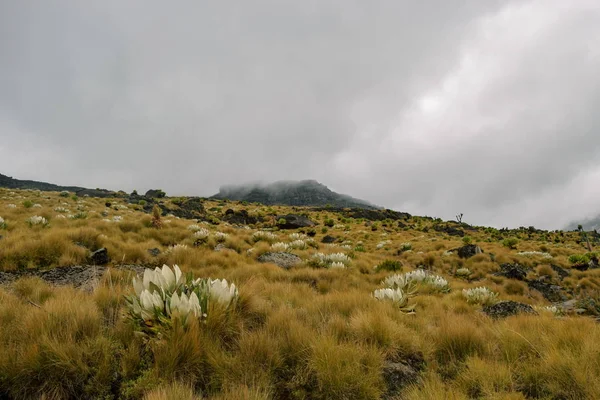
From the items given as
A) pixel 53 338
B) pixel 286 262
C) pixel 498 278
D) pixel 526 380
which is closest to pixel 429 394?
pixel 526 380

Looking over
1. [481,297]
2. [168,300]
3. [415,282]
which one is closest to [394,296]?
[415,282]

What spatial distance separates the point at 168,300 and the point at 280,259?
5883mm

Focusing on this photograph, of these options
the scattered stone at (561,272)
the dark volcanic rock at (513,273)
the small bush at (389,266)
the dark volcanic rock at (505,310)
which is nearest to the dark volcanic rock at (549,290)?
the dark volcanic rock at (513,273)

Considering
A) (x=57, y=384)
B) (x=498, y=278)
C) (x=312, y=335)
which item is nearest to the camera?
(x=57, y=384)

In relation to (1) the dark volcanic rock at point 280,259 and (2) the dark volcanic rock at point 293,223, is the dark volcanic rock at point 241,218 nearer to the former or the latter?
(2) the dark volcanic rock at point 293,223

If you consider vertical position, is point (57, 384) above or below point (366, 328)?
below

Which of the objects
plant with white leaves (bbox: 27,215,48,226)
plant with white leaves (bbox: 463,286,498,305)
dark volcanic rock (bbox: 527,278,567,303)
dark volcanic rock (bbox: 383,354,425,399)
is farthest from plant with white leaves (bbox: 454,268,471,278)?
plant with white leaves (bbox: 27,215,48,226)

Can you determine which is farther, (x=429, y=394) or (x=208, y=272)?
(x=208, y=272)

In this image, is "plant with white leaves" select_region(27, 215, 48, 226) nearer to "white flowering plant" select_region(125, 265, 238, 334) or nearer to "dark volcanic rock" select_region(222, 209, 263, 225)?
"white flowering plant" select_region(125, 265, 238, 334)

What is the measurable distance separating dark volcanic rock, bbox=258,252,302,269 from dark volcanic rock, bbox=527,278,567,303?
8.18m

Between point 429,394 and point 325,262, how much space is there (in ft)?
20.8

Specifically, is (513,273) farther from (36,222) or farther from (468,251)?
(36,222)

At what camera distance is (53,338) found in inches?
93.5

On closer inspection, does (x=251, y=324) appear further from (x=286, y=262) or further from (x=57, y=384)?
(x=286, y=262)
